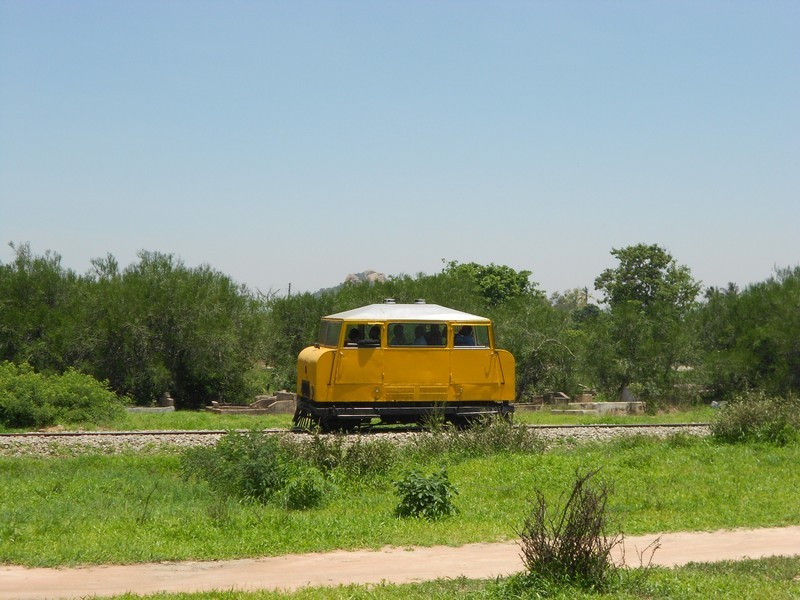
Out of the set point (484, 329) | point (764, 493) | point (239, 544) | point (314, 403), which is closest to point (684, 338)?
point (484, 329)

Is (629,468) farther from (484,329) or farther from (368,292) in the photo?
(368,292)

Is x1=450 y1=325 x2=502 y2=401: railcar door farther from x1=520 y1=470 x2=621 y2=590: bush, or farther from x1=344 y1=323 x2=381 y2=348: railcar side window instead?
x1=520 y1=470 x2=621 y2=590: bush

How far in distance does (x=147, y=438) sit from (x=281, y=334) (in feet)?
78.0

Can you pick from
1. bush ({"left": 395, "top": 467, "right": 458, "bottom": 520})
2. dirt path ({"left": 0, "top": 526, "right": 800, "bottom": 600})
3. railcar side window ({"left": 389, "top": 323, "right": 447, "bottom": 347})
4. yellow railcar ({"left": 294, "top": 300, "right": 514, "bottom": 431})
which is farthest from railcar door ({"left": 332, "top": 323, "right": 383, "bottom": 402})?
dirt path ({"left": 0, "top": 526, "right": 800, "bottom": 600})

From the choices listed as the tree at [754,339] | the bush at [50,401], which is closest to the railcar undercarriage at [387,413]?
the bush at [50,401]

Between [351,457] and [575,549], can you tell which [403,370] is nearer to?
[351,457]

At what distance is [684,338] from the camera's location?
35.8 metres

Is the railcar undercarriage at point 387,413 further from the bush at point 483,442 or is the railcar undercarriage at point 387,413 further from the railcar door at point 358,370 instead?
the bush at point 483,442

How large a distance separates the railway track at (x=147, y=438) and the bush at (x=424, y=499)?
6.23m

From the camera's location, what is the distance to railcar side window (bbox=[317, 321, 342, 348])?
750 inches

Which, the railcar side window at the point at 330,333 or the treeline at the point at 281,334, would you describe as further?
the treeline at the point at 281,334

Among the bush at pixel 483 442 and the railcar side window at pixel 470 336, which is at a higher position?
the railcar side window at pixel 470 336

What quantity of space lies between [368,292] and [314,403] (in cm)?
2171

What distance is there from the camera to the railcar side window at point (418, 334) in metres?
19.0
